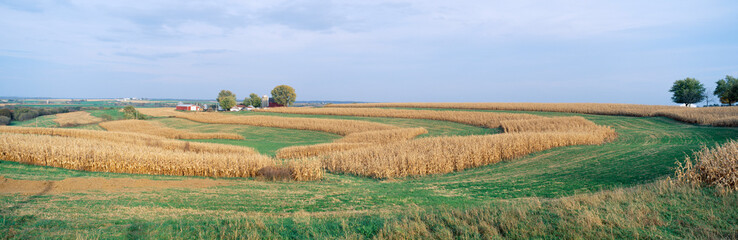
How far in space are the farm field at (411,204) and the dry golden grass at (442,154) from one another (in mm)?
A: 469

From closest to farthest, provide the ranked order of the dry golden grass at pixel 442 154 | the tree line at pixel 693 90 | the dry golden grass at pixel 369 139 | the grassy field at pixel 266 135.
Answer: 1. the dry golden grass at pixel 442 154
2. the dry golden grass at pixel 369 139
3. the grassy field at pixel 266 135
4. the tree line at pixel 693 90

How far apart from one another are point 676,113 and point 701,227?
29.6m

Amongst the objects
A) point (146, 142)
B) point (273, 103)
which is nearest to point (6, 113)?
point (146, 142)

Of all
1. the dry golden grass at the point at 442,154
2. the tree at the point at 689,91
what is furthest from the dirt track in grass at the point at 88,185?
the tree at the point at 689,91

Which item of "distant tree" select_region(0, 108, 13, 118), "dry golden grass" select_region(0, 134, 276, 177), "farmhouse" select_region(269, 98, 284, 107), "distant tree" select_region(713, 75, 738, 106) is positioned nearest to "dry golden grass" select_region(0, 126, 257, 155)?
"dry golden grass" select_region(0, 134, 276, 177)

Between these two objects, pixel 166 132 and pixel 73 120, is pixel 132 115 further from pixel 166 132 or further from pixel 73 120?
pixel 166 132

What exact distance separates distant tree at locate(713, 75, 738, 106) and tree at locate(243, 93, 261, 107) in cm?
9366

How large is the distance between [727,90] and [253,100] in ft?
316

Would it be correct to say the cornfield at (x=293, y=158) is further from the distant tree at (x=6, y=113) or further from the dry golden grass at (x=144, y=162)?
the distant tree at (x=6, y=113)

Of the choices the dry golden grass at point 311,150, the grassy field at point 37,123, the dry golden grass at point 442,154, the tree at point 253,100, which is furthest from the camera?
the tree at point 253,100

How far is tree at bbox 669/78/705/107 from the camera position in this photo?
189 ft

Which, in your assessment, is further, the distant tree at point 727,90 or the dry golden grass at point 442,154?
the distant tree at point 727,90

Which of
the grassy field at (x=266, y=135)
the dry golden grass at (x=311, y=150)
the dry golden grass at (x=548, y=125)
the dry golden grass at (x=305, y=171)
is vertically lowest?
the grassy field at (x=266, y=135)

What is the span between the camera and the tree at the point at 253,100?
103 meters
